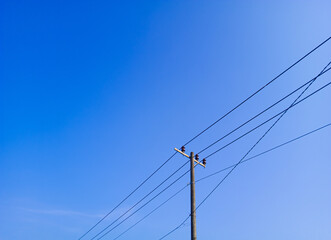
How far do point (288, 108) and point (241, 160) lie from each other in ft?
14.0

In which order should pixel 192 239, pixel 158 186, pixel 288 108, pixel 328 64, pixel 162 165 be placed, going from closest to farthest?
pixel 328 64, pixel 288 108, pixel 192 239, pixel 162 165, pixel 158 186

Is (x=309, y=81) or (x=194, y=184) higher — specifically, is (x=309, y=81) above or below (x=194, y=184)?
above

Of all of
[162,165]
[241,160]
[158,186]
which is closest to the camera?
[241,160]

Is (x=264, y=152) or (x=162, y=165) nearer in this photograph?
(x=264, y=152)

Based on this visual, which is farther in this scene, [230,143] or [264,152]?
[264,152]

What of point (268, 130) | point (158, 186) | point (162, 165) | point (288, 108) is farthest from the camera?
point (158, 186)

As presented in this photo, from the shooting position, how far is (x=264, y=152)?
13.8 metres

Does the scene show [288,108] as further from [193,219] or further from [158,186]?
[158,186]

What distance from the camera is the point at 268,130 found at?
12.3 metres

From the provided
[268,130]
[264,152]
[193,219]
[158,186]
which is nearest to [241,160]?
[264,152]

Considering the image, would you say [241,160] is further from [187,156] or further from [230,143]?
[187,156]

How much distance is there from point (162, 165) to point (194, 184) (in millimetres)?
2819

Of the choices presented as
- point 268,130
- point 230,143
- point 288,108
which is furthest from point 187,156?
point 288,108

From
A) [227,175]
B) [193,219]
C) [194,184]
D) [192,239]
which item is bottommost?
[192,239]
